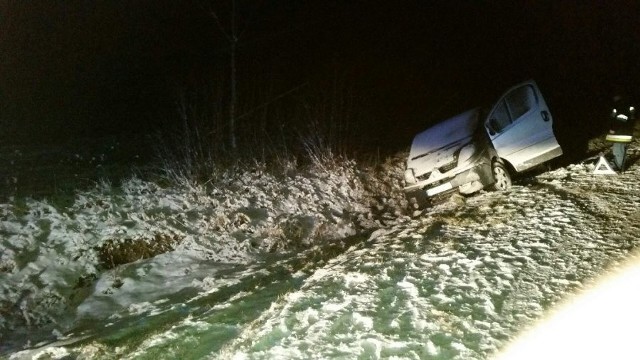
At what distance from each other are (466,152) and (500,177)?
0.93 metres

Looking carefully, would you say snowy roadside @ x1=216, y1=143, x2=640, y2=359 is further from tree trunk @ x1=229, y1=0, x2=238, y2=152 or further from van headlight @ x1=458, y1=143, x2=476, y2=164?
tree trunk @ x1=229, y1=0, x2=238, y2=152

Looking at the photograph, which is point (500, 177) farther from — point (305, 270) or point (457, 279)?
point (305, 270)

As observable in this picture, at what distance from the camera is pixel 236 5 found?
470 inches

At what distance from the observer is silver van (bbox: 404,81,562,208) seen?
7961 millimetres

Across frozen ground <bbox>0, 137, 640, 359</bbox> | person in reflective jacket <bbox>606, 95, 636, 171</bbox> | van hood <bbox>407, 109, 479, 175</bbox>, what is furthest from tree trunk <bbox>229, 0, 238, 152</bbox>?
person in reflective jacket <bbox>606, 95, 636, 171</bbox>

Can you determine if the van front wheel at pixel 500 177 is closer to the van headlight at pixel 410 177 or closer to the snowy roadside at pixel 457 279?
the snowy roadside at pixel 457 279

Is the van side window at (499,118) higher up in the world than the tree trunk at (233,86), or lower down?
lower down

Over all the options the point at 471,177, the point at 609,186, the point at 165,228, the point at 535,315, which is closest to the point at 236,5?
the point at 165,228

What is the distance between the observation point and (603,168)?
842 centimetres

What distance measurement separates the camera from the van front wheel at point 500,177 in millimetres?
8305

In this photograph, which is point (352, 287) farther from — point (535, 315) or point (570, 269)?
point (570, 269)

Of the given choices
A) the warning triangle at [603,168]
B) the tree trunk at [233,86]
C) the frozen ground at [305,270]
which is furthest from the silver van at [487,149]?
the tree trunk at [233,86]

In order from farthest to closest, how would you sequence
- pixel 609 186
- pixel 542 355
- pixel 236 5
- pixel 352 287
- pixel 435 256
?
pixel 236 5 < pixel 609 186 < pixel 435 256 < pixel 352 287 < pixel 542 355

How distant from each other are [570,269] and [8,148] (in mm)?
14619
